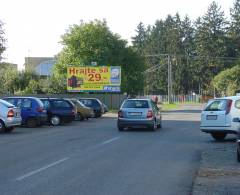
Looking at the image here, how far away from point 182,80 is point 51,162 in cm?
10704

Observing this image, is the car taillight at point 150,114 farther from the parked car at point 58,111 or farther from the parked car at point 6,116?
the parked car at point 58,111

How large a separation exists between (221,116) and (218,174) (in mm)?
8626

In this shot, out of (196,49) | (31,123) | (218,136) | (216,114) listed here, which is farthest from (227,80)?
(216,114)

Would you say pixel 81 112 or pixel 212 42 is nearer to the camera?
pixel 81 112

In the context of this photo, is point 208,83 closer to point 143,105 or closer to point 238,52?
point 238,52

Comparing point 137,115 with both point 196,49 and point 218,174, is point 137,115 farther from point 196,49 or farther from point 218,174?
point 196,49

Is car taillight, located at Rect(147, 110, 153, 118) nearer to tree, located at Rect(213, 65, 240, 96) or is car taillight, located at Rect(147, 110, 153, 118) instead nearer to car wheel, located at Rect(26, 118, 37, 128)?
car wheel, located at Rect(26, 118, 37, 128)

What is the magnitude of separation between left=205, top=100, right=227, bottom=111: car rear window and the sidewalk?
3.32 metres

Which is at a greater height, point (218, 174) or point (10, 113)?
point (10, 113)

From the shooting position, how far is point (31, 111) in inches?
1145

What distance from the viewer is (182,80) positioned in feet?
393

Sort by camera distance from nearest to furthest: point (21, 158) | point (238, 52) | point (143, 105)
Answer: point (21, 158), point (143, 105), point (238, 52)

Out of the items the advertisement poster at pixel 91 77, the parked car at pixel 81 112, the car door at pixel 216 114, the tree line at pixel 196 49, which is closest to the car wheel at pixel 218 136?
the car door at pixel 216 114

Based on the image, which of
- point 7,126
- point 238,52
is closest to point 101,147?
point 7,126
